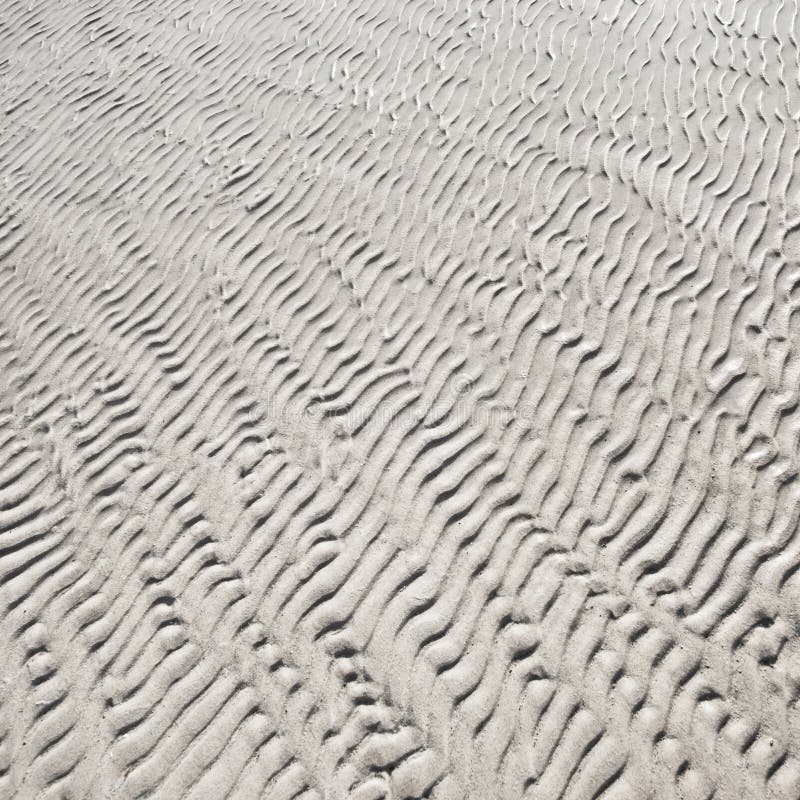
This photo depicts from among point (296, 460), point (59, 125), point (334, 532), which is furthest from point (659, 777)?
point (59, 125)

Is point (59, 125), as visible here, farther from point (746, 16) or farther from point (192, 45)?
point (746, 16)

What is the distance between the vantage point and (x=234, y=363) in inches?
224

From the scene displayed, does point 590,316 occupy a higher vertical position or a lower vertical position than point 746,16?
lower

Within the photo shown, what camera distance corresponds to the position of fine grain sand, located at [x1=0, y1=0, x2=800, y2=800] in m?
3.88

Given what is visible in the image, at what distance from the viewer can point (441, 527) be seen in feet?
15.0

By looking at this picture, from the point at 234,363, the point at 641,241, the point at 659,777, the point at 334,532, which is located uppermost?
the point at 641,241

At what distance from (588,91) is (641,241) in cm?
246

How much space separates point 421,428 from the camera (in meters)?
5.06

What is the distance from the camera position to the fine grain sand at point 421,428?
12.7 feet

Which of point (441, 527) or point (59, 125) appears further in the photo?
point (59, 125)

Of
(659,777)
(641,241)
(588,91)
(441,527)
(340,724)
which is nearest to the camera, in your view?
(659,777)

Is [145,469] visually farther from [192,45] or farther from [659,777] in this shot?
[192,45]

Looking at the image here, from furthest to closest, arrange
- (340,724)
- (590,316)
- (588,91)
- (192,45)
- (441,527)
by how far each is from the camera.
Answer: (192,45) → (588,91) → (590,316) → (441,527) → (340,724)

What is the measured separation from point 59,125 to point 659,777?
29.8 feet
